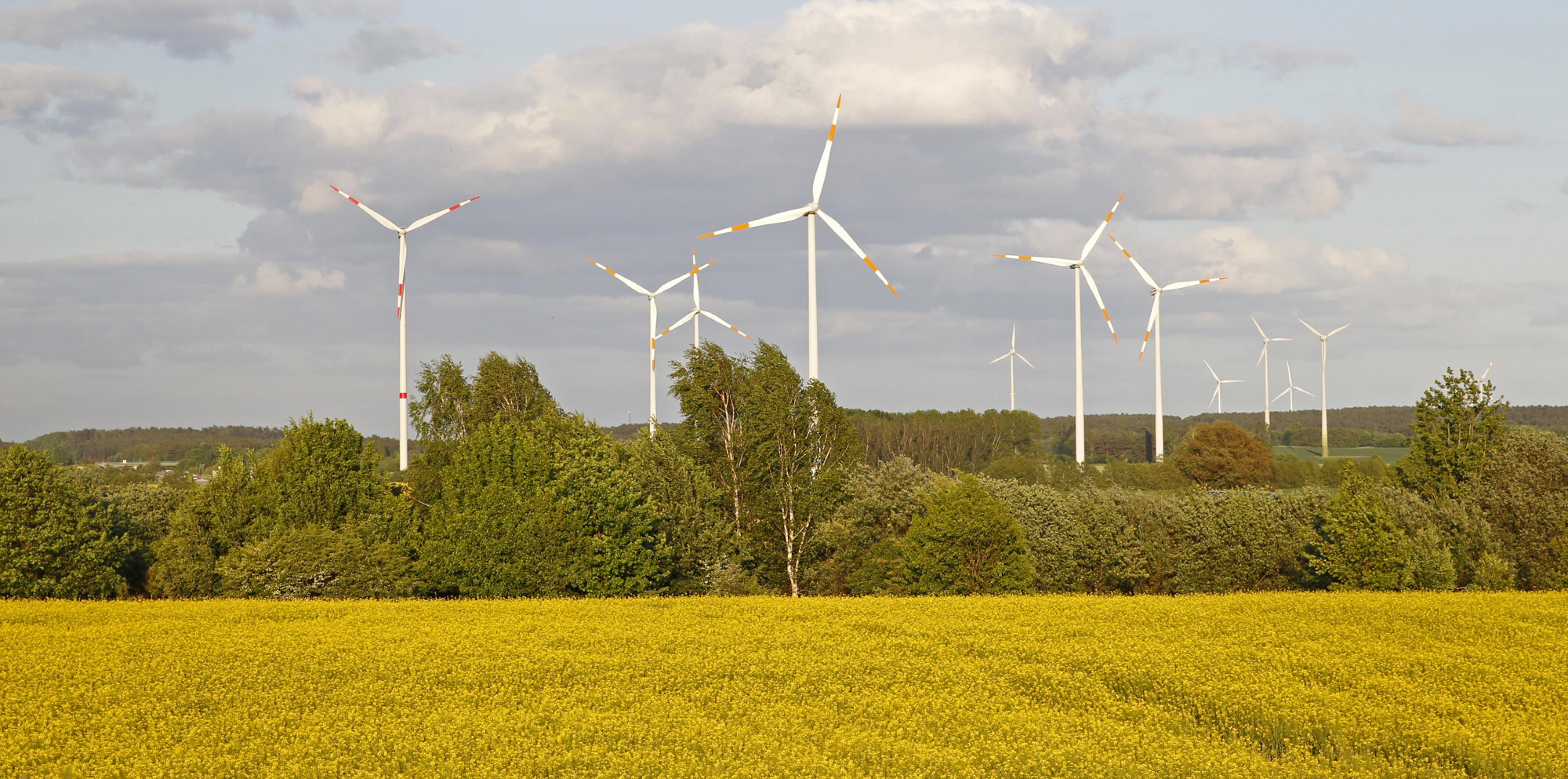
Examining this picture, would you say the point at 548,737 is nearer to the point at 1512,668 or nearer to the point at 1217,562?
the point at 1512,668

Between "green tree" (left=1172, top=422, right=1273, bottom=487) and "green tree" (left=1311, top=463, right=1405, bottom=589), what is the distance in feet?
222

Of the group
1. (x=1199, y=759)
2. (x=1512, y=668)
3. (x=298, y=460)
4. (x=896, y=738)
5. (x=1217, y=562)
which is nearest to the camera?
(x=1199, y=759)

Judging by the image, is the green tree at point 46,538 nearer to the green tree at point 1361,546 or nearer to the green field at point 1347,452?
the green tree at point 1361,546

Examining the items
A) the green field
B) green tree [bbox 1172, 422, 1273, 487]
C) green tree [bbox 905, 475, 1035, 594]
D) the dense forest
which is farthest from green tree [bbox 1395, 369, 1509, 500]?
the green field

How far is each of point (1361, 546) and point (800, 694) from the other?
46119mm

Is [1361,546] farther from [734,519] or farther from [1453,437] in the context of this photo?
[734,519]

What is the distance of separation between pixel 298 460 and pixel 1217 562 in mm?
52093

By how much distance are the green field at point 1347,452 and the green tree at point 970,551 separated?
121m

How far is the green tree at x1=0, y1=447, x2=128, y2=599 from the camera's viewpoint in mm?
49625

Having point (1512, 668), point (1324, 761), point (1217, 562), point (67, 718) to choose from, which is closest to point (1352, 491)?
point (1217, 562)

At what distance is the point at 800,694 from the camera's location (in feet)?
74.3

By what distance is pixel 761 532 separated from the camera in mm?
62219

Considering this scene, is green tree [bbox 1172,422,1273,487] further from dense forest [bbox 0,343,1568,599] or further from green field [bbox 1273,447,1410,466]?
dense forest [bbox 0,343,1568,599]

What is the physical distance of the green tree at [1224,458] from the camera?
12975 cm
